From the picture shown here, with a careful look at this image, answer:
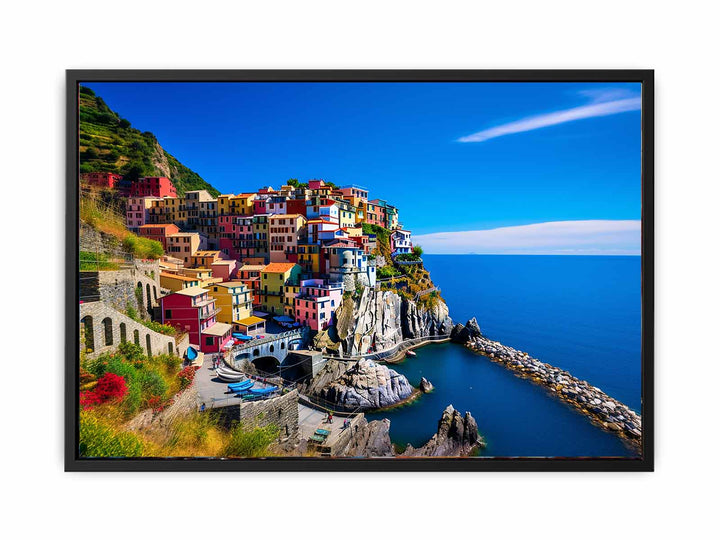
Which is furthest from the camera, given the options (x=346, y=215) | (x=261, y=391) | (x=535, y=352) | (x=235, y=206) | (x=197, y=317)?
(x=535, y=352)

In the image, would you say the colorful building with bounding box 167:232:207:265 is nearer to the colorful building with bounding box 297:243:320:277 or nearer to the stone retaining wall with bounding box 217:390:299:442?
the colorful building with bounding box 297:243:320:277

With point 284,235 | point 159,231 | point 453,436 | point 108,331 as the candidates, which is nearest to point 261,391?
point 108,331

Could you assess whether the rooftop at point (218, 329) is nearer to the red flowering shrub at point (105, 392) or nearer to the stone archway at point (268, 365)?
the stone archway at point (268, 365)

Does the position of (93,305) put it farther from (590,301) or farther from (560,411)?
(560,411)

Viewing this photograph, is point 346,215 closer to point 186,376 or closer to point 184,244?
point 184,244

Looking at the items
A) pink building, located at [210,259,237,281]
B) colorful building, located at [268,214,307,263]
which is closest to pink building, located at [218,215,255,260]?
pink building, located at [210,259,237,281]

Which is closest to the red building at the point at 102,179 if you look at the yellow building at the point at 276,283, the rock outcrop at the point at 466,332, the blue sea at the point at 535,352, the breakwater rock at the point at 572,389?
the yellow building at the point at 276,283
